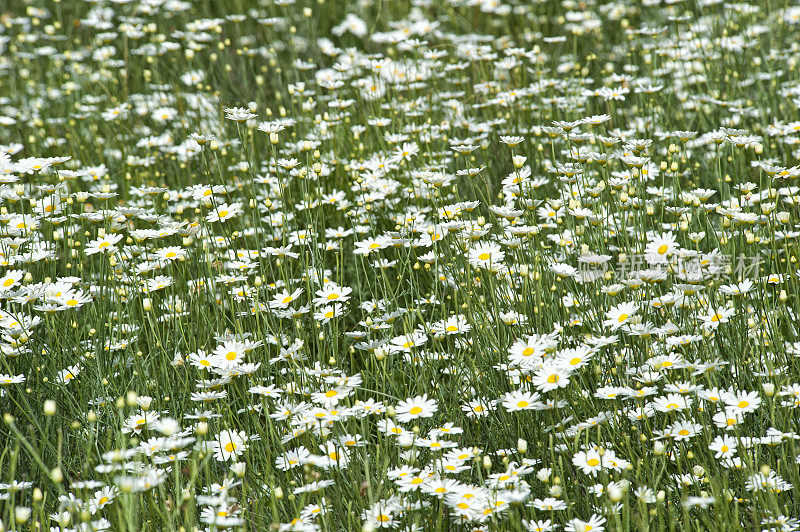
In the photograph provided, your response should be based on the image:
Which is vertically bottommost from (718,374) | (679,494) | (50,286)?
(679,494)

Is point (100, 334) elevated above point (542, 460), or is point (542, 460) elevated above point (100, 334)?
point (100, 334)

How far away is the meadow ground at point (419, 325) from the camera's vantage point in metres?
2.23

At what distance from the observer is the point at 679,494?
2307 mm

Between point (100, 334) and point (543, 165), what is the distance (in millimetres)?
2493

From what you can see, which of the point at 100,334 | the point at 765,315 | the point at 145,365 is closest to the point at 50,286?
the point at 100,334

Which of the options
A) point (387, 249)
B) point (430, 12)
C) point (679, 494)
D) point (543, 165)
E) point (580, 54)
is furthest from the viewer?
point (430, 12)

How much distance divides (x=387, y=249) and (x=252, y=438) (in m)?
1.47

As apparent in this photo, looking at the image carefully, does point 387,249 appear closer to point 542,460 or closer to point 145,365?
point 145,365

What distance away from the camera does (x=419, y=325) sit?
3043 mm

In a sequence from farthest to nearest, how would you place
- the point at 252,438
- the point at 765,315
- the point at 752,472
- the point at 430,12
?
the point at 430,12, the point at 765,315, the point at 252,438, the point at 752,472

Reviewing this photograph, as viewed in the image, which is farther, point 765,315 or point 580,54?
point 580,54

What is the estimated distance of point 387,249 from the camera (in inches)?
148

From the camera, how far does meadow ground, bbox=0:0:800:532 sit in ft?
7.33

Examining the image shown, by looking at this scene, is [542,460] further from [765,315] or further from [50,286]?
[50,286]
